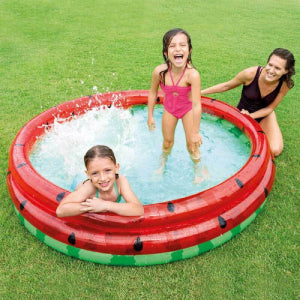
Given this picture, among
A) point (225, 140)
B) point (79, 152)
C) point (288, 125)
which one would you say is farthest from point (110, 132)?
point (288, 125)

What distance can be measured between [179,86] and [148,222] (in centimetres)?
145

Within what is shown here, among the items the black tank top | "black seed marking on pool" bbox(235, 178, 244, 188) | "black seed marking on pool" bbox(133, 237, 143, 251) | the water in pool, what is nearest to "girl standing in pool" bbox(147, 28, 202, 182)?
the water in pool

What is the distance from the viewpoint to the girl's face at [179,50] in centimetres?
302

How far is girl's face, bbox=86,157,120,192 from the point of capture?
8.32 ft

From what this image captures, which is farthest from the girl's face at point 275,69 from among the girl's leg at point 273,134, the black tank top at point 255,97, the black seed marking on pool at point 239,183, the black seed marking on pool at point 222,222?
the black seed marking on pool at point 222,222

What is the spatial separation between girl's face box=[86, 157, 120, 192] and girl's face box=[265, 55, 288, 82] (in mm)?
2523

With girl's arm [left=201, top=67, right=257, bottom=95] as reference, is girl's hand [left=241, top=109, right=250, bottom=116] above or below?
below

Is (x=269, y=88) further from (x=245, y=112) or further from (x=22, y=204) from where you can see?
(x=22, y=204)

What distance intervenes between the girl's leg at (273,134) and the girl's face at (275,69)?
28.0 inches

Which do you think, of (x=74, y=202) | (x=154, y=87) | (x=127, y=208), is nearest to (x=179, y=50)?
(x=154, y=87)

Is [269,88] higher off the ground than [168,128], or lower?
higher

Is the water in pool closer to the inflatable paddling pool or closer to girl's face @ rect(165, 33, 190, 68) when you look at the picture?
the inflatable paddling pool

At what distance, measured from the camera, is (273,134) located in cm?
446

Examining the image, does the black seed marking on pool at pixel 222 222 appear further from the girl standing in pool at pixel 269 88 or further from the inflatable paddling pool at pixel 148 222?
the girl standing in pool at pixel 269 88
